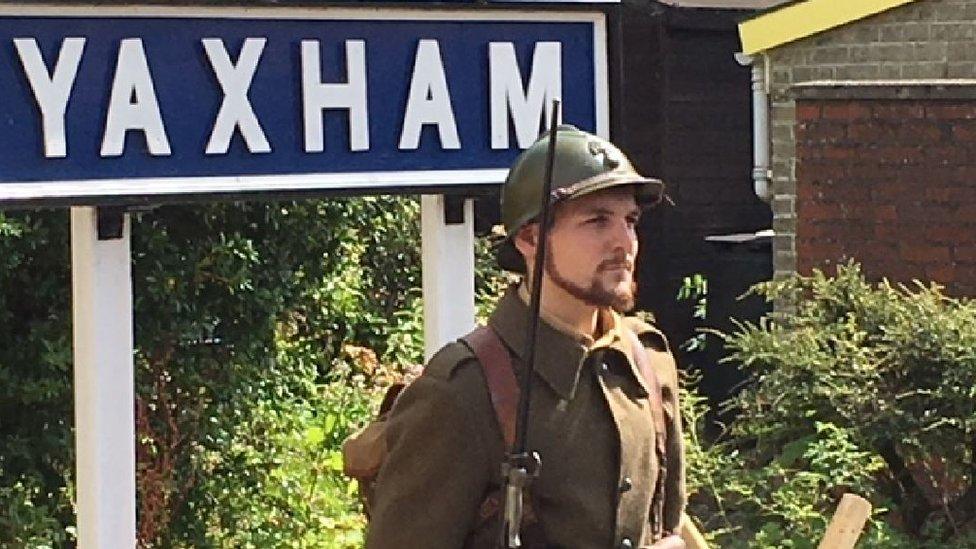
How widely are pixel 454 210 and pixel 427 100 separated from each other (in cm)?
36

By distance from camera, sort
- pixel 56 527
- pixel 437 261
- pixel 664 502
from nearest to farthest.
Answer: pixel 664 502 → pixel 437 261 → pixel 56 527

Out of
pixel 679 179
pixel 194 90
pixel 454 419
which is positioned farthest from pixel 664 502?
pixel 679 179

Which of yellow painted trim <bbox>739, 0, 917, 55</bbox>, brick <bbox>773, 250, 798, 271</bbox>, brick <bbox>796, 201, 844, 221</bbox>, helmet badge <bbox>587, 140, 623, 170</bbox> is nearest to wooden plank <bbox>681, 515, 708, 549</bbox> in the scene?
helmet badge <bbox>587, 140, 623, 170</bbox>

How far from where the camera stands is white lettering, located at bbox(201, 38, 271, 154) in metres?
4.59

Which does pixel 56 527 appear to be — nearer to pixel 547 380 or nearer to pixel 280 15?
pixel 280 15

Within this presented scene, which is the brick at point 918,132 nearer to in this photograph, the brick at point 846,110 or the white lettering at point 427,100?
the brick at point 846,110

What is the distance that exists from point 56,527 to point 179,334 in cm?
71

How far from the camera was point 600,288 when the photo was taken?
3520mm

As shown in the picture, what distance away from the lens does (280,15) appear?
4703 millimetres

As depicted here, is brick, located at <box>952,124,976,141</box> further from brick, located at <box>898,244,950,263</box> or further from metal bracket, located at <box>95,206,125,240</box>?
metal bracket, located at <box>95,206,125,240</box>

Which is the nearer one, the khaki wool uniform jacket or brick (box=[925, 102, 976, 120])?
the khaki wool uniform jacket

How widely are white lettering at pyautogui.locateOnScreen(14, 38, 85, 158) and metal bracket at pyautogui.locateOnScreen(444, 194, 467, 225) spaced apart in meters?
1.09

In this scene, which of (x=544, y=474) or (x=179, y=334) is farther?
(x=179, y=334)

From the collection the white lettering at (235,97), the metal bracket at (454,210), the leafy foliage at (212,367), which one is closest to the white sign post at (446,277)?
the metal bracket at (454,210)
